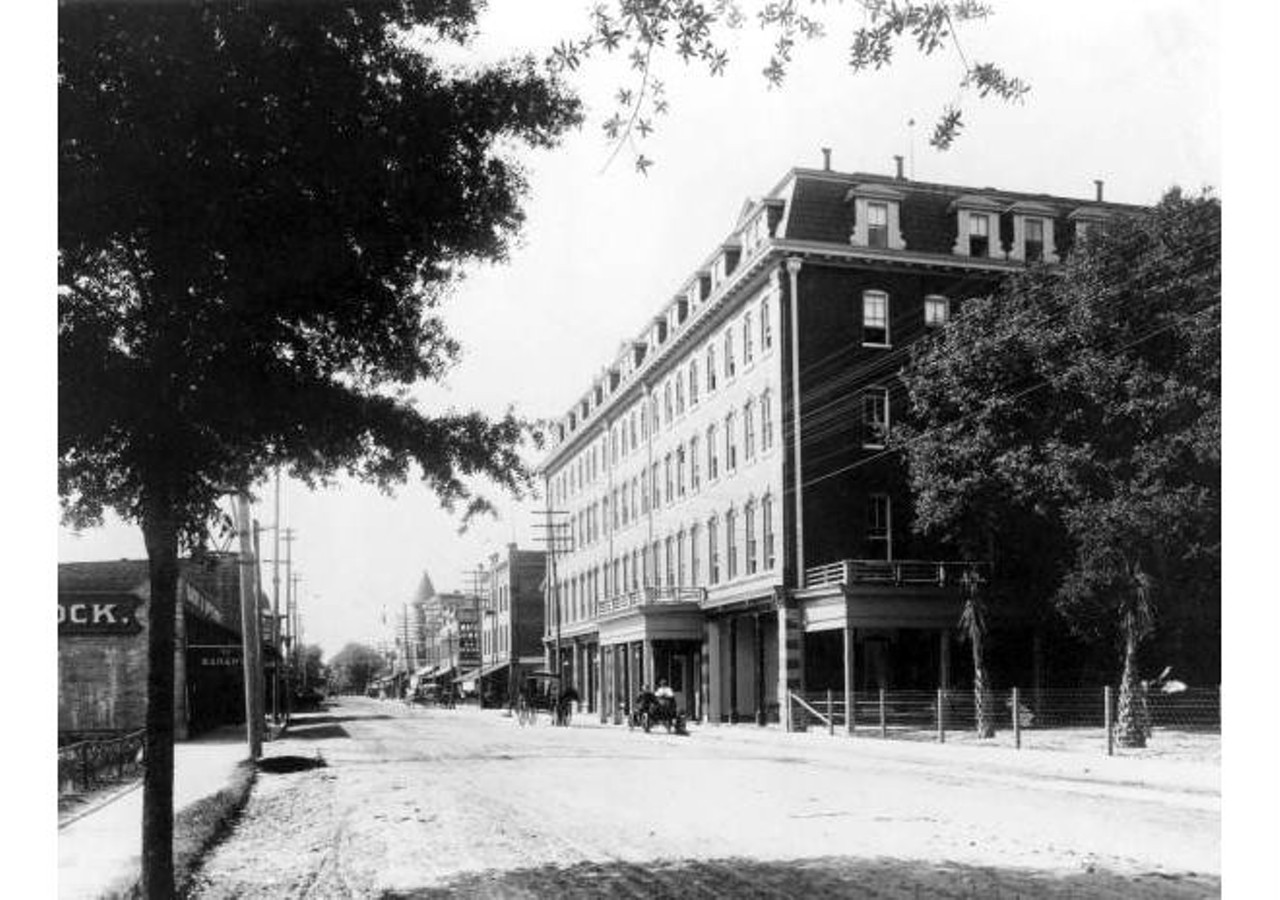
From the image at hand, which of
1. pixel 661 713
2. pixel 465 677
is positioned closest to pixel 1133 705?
pixel 661 713

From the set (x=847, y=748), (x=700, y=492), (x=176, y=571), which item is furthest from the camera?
(x=700, y=492)

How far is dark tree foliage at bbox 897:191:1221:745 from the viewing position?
2214 centimetres

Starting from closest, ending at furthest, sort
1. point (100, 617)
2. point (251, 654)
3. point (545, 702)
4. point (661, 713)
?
1. point (100, 617)
2. point (251, 654)
3. point (661, 713)
4. point (545, 702)

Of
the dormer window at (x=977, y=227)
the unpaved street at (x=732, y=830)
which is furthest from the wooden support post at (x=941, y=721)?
the dormer window at (x=977, y=227)

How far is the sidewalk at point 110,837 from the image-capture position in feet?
32.0

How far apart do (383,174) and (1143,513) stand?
18.6 meters

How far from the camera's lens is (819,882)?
966cm

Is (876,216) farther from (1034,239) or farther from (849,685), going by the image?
(849,685)

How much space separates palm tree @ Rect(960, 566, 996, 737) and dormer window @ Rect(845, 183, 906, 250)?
10.8 m

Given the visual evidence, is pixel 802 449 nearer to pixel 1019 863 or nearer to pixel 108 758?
pixel 108 758

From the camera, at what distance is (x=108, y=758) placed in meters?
18.6

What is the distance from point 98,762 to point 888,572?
2273cm

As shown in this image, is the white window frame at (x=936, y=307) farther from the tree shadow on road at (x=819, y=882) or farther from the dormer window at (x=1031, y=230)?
the tree shadow on road at (x=819, y=882)
